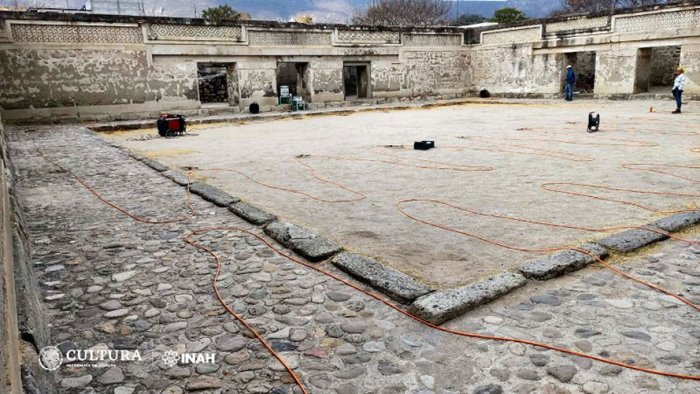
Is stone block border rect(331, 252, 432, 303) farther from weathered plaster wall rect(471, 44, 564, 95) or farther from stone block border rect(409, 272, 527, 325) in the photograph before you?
weathered plaster wall rect(471, 44, 564, 95)

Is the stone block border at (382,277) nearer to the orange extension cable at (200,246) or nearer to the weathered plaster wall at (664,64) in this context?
the orange extension cable at (200,246)

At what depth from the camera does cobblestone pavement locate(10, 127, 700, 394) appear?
2217 millimetres

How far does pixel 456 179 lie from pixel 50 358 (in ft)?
16.8

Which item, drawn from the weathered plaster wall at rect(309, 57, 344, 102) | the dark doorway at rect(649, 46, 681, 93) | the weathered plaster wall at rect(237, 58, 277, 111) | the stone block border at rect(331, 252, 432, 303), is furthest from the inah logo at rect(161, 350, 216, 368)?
the dark doorway at rect(649, 46, 681, 93)

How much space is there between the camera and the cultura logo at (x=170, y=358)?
2391 millimetres

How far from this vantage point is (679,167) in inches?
254

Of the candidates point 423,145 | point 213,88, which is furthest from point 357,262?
point 213,88

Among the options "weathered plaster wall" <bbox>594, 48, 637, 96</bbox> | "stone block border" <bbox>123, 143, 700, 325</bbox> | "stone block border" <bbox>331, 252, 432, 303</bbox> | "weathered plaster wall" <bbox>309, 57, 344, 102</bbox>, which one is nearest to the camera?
"stone block border" <bbox>123, 143, 700, 325</bbox>

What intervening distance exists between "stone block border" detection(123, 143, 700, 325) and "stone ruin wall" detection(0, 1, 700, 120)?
14.7 metres

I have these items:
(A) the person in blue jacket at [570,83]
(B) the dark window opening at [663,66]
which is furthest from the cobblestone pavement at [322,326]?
(B) the dark window opening at [663,66]

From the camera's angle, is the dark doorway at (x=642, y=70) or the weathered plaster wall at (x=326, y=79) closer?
the dark doorway at (x=642, y=70)

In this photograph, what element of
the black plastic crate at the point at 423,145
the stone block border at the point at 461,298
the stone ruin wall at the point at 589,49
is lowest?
the stone block border at the point at 461,298

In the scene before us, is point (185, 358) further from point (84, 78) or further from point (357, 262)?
point (84, 78)

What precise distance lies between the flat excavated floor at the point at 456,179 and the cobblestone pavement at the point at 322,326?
621 mm
